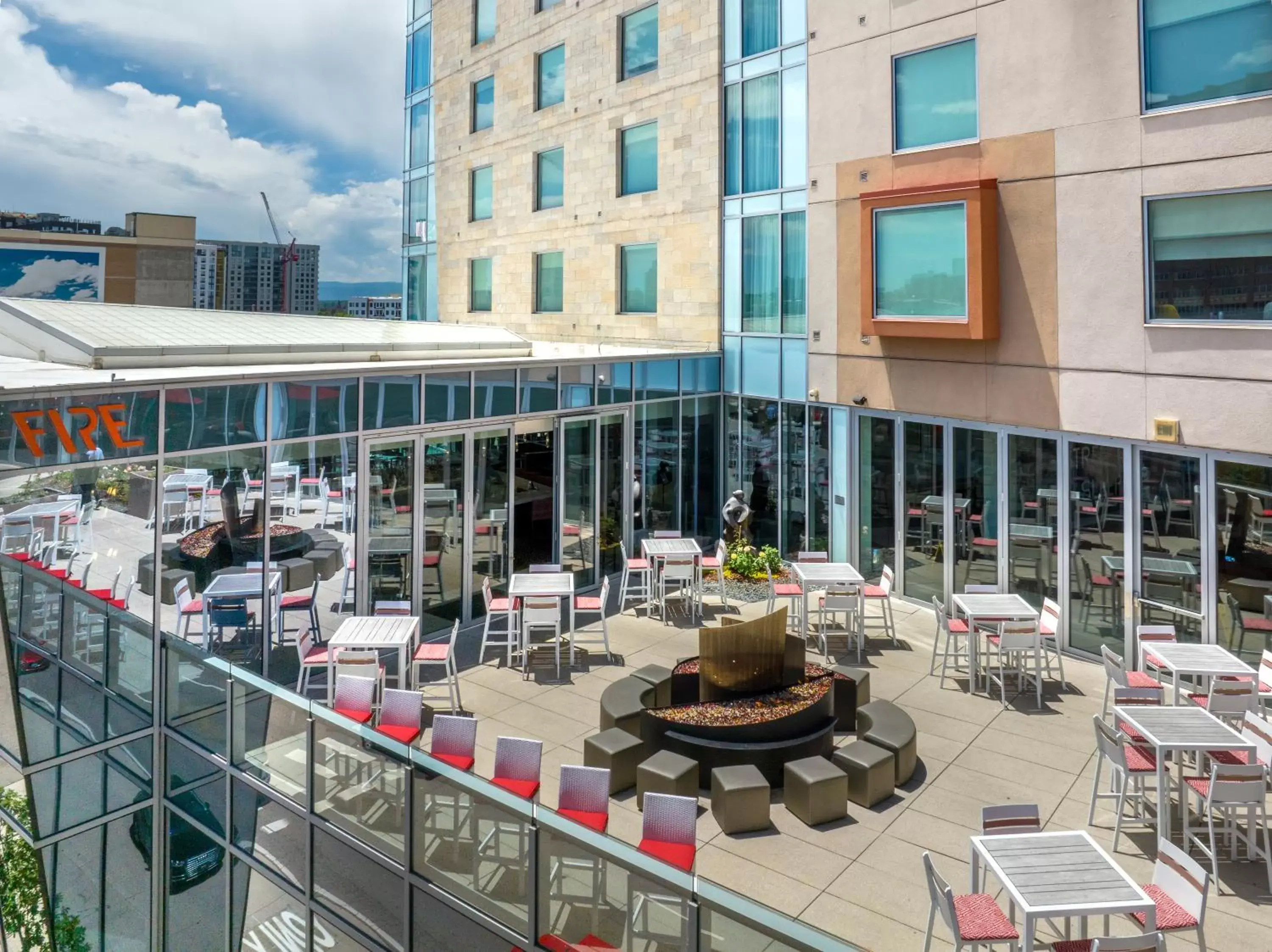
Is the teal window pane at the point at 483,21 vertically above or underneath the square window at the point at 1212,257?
above

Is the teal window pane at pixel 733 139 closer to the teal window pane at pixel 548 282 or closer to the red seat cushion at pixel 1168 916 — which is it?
the teal window pane at pixel 548 282

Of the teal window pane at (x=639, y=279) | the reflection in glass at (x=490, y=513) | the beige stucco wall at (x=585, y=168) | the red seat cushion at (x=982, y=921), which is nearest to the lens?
the red seat cushion at (x=982, y=921)

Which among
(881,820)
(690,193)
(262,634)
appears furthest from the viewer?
(690,193)

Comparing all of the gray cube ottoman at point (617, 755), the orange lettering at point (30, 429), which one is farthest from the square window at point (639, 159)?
the gray cube ottoman at point (617, 755)

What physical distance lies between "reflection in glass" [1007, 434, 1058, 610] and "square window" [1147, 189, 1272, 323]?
2386 millimetres

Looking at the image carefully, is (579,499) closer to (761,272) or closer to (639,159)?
(761,272)

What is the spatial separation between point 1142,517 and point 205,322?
1379 centimetres

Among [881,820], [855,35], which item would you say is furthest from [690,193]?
[881,820]

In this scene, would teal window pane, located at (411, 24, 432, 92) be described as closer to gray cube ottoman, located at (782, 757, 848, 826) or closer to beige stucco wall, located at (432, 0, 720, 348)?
beige stucco wall, located at (432, 0, 720, 348)

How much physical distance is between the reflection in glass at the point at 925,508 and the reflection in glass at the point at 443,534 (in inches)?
274

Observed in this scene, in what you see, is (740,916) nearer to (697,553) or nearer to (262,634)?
(262,634)

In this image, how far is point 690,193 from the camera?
1717 cm

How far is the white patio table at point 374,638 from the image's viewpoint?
9391 mm

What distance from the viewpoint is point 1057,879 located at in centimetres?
533
